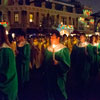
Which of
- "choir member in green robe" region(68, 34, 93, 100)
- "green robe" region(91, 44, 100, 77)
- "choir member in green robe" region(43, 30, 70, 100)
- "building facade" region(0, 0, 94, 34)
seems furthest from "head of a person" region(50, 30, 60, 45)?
"building facade" region(0, 0, 94, 34)

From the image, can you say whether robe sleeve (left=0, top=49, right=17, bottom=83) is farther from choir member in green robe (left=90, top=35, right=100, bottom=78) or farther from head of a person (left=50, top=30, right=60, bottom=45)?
choir member in green robe (left=90, top=35, right=100, bottom=78)

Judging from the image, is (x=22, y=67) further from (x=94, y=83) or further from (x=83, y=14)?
(x=83, y=14)

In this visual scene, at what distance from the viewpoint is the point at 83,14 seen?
41.2 m

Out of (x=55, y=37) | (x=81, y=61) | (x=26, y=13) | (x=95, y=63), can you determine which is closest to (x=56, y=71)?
(x=55, y=37)

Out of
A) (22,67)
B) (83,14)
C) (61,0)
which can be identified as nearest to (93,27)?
(83,14)

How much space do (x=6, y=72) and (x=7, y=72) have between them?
0.02 metres

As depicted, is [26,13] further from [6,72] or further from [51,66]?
[6,72]

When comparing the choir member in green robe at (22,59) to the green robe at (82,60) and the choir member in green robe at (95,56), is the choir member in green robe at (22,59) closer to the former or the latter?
the green robe at (82,60)

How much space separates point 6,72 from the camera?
144 inches

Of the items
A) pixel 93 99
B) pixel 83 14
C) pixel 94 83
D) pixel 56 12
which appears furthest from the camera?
pixel 83 14

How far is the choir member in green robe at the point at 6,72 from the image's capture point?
3.65 m

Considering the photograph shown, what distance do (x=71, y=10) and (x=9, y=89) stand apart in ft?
120

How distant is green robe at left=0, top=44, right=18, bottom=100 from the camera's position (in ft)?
12.0

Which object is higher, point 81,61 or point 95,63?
point 81,61
